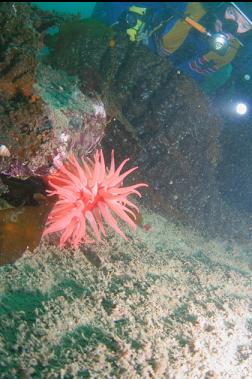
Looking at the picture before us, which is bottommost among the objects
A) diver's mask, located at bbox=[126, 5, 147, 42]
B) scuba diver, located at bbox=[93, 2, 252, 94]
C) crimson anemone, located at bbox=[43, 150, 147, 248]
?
crimson anemone, located at bbox=[43, 150, 147, 248]

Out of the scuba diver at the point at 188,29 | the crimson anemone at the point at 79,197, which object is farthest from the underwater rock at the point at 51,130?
the scuba diver at the point at 188,29

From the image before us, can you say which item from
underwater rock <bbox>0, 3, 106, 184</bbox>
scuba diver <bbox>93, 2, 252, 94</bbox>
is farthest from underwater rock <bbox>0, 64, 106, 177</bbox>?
scuba diver <bbox>93, 2, 252, 94</bbox>

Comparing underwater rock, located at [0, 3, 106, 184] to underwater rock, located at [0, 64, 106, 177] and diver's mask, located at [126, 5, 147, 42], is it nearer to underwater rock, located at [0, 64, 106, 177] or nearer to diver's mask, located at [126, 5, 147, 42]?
underwater rock, located at [0, 64, 106, 177]

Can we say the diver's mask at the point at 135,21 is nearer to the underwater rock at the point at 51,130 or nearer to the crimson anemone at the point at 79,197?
the underwater rock at the point at 51,130

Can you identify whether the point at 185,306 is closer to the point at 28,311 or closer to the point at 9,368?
the point at 28,311

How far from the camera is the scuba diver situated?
302 inches

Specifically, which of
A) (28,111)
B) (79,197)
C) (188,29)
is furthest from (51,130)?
(188,29)

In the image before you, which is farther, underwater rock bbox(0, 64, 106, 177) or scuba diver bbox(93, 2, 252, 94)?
scuba diver bbox(93, 2, 252, 94)

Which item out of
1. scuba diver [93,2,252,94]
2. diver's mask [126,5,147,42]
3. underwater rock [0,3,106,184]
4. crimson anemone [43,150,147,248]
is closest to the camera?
underwater rock [0,3,106,184]

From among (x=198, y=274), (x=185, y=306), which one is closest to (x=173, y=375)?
(x=185, y=306)

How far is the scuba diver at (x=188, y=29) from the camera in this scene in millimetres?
7664

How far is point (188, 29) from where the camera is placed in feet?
26.2

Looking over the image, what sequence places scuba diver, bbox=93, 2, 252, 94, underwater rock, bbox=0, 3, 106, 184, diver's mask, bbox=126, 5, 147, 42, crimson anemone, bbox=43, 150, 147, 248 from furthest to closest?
scuba diver, bbox=93, 2, 252, 94 < diver's mask, bbox=126, 5, 147, 42 < crimson anemone, bbox=43, 150, 147, 248 < underwater rock, bbox=0, 3, 106, 184

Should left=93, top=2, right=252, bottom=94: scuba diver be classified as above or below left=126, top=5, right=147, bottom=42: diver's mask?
above
